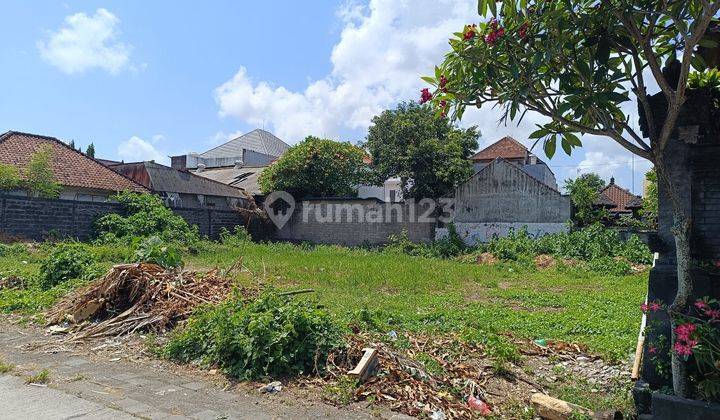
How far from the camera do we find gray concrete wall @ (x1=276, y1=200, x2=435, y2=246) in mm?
20922

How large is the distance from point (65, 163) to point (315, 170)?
33.5 feet

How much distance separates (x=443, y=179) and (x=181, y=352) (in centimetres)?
1724

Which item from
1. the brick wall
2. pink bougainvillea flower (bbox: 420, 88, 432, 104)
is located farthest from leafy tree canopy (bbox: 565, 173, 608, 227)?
the brick wall

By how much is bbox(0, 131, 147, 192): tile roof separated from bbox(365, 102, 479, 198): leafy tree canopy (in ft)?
34.8

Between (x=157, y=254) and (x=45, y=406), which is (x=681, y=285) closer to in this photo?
(x=45, y=406)

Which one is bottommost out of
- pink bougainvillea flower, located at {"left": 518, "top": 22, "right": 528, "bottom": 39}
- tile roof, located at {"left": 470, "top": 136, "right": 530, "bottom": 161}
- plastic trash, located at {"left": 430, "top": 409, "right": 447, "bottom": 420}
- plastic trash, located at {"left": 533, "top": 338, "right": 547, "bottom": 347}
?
plastic trash, located at {"left": 430, "top": 409, "right": 447, "bottom": 420}

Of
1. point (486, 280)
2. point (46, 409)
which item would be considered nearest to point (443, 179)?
point (486, 280)

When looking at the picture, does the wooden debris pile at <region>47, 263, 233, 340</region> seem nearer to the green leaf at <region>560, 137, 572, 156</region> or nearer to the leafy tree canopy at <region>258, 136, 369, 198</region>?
the green leaf at <region>560, 137, 572, 156</region>

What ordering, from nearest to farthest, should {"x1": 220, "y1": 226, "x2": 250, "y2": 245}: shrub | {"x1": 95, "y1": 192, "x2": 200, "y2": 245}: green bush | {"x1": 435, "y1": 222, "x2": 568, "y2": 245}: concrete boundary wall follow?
1. {"x1": 95, "y1": 192, "x2": 200, "y2": 245}: green bush
2. {"x1": 435, "y1": 222, "x2": 568, "y2": 245}: concrete boundary wall
3. {"x1": 220, "y1": 226, "x2": 250, "y2": 245}: shrub

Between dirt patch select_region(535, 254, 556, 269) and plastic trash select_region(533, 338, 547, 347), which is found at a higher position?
dirt patch select_region(535, 254, 556, 269)

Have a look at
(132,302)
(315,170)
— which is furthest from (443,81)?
(315,170)

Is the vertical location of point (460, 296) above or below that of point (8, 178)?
below

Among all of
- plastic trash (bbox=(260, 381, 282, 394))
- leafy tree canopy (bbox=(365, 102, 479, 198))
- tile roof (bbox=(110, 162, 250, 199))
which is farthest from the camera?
tile roof (bbox=(110, 162, 250, 199))

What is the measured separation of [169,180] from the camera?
24.1 m
